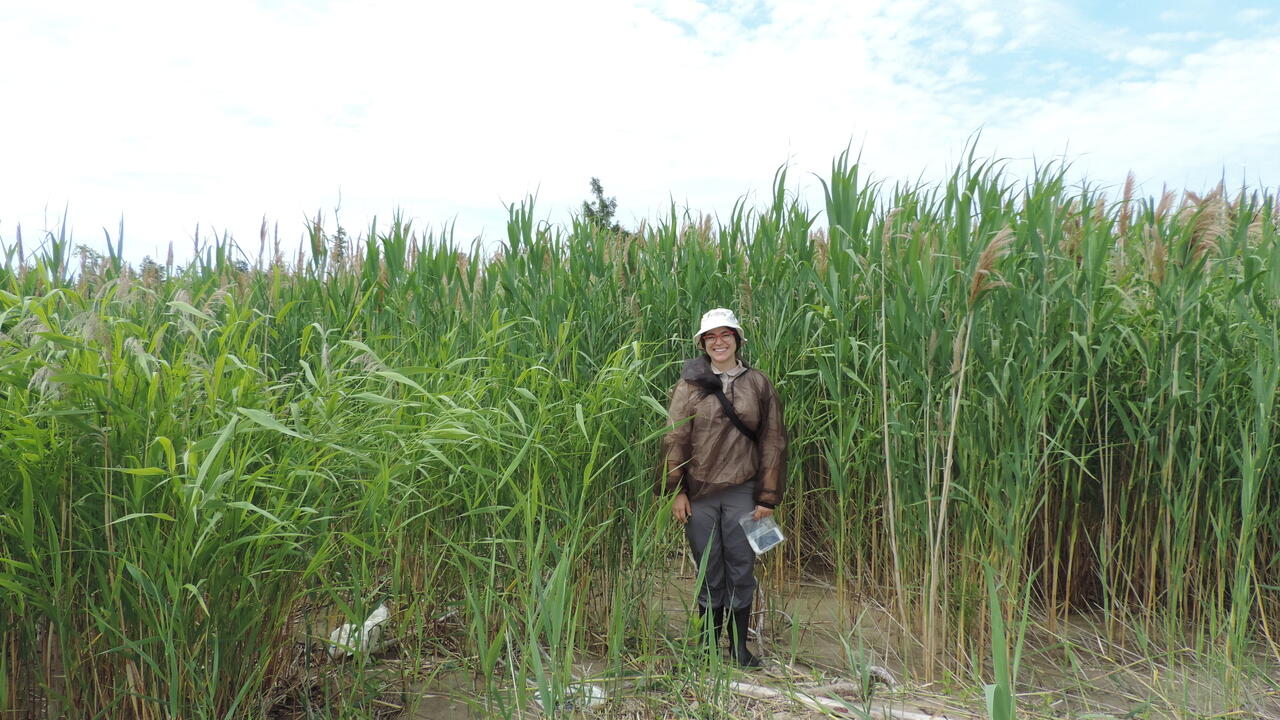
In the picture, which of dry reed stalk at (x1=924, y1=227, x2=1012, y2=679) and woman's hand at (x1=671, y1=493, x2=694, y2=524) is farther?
woman's hand at (x1=671, y1=493, x2=694, y2=524)

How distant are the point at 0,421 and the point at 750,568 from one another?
112 inches

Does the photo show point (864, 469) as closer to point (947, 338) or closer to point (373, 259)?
point (947, 338)

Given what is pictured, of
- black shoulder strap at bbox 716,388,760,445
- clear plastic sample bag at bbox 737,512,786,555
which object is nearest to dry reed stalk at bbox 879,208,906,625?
clear plastic sample bag at bbox 737,512,786,555

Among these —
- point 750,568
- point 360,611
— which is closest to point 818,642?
point 750,568

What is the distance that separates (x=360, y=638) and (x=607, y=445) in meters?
1.26

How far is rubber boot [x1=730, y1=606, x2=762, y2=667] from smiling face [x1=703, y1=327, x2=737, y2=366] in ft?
3.73

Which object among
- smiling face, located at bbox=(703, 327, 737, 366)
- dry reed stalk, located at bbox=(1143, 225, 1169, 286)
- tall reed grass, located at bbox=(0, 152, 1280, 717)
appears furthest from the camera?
smiling face, located at bbox=(703, 327, 737, 366)

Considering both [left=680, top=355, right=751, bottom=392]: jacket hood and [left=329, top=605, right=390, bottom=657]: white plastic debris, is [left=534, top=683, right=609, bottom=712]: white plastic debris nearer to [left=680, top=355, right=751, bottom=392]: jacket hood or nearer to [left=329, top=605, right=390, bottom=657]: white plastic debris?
[left=329, top=605, right=390, bottom=657]: white plastic debris

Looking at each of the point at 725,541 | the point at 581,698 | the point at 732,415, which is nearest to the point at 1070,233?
the point at 732,415

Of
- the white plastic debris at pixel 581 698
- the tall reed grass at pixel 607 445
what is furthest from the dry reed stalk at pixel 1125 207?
the white plastic debris at pixel 581 698

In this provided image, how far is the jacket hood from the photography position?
364 centimetres

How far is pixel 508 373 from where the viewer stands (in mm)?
3658

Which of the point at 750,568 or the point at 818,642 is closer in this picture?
the point at 750,568

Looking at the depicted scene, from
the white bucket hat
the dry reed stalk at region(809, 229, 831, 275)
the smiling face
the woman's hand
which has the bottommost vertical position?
the woman's hand
